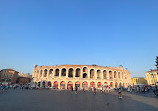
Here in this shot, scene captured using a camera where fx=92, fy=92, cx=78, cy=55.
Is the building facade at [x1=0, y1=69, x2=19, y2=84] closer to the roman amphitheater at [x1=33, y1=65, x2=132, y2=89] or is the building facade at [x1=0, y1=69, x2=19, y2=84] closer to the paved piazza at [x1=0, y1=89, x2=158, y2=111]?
the roman amphitheater at [x1=33, y1=65, x2=132, y2=89]

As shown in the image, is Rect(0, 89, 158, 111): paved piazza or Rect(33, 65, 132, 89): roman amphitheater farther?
Rect(33, 65, 132, 89): roman amphitheater

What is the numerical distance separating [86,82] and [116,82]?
42.6ft

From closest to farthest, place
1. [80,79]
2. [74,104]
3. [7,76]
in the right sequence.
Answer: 1. [74,104]
2. [80,79]
3. [7,76]

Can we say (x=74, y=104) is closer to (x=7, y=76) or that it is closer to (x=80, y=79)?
(x=80, y=79)

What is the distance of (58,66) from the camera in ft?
A: 123

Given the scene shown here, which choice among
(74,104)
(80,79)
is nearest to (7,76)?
(80,79)

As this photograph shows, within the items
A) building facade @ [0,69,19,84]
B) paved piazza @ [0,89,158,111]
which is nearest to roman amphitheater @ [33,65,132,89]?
paved piazza @ [0,89,158,111]

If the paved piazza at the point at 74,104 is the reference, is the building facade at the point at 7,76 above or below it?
above

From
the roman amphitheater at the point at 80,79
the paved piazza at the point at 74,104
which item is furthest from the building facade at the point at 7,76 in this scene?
the paved piazza at the point at 74,104

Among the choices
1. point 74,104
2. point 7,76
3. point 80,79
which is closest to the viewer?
point 74,104

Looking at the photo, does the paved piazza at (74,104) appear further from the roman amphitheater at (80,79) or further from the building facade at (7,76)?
the building facade at (7,76)

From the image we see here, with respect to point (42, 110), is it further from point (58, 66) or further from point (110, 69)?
point (110, 69)

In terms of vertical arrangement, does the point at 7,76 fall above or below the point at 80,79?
above

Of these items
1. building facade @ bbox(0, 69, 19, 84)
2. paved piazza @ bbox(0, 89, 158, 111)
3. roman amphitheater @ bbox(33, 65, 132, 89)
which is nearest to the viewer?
paved piazza @ bbox(0, 89, 158, 111)
